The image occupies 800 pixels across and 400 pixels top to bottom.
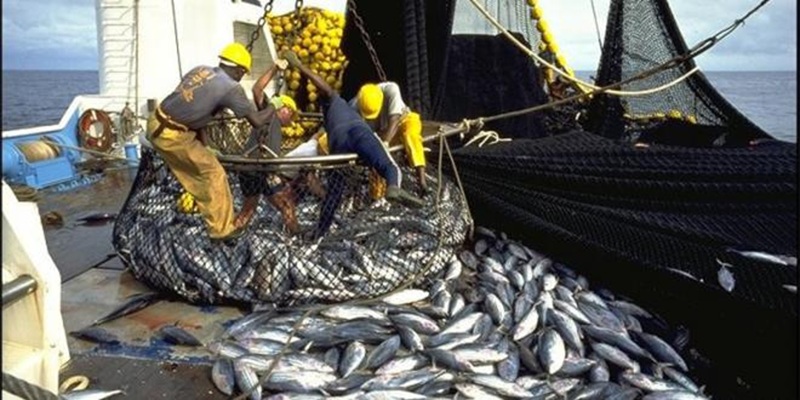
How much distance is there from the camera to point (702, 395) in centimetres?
405

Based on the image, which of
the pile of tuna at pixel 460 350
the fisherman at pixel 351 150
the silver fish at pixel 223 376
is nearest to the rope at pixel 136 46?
the fisherman at pixel 351 150

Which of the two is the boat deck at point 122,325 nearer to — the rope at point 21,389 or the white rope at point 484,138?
the rope at point 21,389

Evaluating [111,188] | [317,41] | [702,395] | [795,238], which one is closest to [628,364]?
[702,395]

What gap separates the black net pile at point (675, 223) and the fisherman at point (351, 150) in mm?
1341

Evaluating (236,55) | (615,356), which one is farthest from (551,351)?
(236,55)

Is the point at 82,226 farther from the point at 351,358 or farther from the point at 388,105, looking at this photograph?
the point at 351,358

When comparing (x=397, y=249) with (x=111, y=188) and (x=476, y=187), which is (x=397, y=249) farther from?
(x=111, y=188)

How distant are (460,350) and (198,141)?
123 inches

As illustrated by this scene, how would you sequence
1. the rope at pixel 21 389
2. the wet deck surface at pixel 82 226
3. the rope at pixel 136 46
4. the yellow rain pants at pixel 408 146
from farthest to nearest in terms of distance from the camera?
the rope at pixel 136 46
the wet deck surface at pixel 82 226
the yellow rain pants at pixel 408 146
the rope at pixel 21 389

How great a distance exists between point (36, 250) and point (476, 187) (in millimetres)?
5302

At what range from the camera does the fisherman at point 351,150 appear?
5199mm

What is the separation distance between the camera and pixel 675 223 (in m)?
5.49

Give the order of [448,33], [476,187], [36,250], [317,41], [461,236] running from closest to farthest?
1. [36,250]
2. [461,236]
3. [476,187]
4. [448,33]
5. [317,41]

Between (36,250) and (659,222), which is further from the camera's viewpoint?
(659,222)
